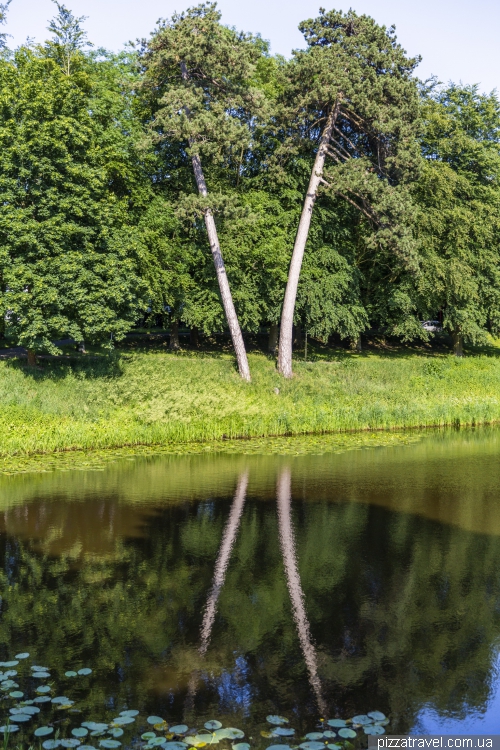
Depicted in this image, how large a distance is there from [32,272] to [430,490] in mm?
15414

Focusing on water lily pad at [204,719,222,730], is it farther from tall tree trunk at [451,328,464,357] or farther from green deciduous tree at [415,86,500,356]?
tall tree trunk at [451,328,464,357]

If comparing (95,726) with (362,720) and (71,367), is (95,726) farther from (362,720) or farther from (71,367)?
(71,367)

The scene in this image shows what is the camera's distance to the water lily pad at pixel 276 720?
860 cm

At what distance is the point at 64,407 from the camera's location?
1030 inches

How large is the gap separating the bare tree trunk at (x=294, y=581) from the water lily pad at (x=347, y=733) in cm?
49

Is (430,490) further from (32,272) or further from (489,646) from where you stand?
(32,272)

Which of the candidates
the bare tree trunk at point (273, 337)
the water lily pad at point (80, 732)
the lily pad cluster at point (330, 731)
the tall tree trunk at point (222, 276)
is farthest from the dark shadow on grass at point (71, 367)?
the lily pad cluster at point (330, 731)

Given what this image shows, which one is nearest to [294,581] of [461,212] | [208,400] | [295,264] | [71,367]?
[208,400]

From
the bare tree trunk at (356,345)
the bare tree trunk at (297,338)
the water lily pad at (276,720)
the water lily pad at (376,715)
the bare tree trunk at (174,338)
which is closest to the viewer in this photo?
the water lily pad at (276,720)

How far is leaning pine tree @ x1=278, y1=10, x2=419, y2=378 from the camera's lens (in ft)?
102

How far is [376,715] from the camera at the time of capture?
28.8 ft

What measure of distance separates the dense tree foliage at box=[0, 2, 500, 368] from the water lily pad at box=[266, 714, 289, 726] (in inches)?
753

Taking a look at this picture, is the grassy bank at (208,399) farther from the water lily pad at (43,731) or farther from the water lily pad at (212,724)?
the water lily pad at (212,724)

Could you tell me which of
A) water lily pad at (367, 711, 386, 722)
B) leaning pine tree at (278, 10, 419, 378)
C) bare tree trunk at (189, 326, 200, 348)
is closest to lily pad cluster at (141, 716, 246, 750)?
water lily pad at (367, 711, 386, 722)
